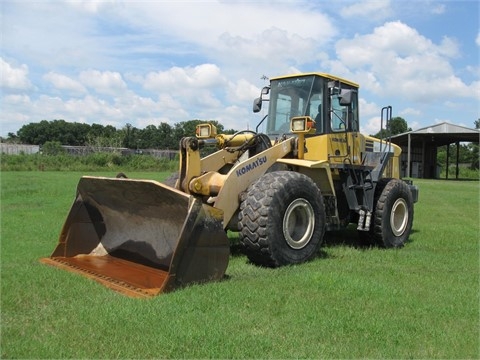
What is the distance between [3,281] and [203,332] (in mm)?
2551

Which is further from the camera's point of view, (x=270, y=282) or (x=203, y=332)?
(x=270, y=282)

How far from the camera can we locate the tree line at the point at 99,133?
272 feet

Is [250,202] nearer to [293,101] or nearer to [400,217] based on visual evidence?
[293,101]

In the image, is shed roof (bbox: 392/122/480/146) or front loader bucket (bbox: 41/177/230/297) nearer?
front loader bucket (bbox: 41/177/230/297)

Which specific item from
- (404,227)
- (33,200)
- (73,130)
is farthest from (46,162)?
(73,130)

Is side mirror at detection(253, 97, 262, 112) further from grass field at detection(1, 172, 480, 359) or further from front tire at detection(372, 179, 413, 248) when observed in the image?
grass field at detection(1, 172, 480, 359)

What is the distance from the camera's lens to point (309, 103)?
8.23 m

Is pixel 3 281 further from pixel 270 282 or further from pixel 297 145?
pixel 297 145

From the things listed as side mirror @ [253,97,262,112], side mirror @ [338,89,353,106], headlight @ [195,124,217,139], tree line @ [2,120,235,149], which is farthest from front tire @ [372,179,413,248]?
tree line @ [2,120,235,149]

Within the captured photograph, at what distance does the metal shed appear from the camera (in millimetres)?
39219

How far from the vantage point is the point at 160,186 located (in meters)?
5.90

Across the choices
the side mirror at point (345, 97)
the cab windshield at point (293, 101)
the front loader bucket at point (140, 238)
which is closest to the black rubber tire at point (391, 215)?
the cab windshield at point (293, 101)

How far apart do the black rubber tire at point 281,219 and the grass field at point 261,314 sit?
0.72 feet

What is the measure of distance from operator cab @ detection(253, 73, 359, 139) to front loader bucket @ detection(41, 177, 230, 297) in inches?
109
